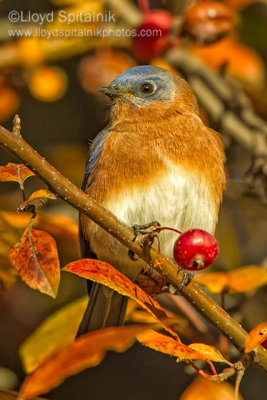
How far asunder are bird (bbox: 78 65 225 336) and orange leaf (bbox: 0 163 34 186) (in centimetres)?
88

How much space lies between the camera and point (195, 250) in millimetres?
2146

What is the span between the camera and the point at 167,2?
3.96m

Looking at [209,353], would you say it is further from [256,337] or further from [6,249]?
[6,249]

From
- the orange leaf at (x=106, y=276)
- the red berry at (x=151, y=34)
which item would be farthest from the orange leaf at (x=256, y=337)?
the red berry at (x=151, y=34)

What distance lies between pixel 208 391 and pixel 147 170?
967 mm

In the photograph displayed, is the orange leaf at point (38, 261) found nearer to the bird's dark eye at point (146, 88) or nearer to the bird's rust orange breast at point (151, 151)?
the bird's rust orange breast at point (151, 151)

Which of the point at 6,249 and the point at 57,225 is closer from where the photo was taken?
the point at 6,249

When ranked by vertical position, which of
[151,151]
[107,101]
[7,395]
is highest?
[107,101]

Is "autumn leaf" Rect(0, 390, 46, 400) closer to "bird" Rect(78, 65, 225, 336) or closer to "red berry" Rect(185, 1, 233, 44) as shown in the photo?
"bird" Rect(78, 65, 225, 336)

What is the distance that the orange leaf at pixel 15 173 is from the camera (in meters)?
2.02

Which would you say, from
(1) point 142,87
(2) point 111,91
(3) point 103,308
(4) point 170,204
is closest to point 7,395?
(4) point 170,204

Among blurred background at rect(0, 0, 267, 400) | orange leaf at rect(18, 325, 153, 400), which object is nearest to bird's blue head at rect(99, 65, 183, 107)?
blurred background at rect(0, 0, 267, 400)

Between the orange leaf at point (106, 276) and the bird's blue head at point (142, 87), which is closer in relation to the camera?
the orange leaf at point (106, 276)

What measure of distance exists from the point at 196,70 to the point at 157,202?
1557mm
